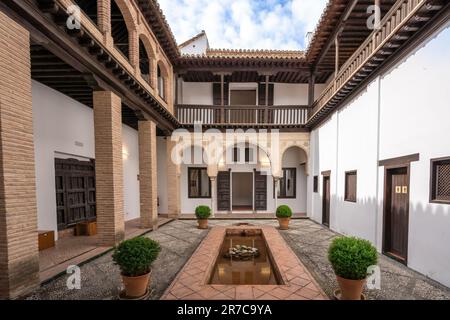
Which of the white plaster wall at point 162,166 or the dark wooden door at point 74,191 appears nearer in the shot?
the dark wooden door at point 74,191

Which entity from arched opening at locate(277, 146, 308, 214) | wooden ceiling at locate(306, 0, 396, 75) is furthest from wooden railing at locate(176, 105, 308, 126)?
wooden ceiling at locate(306, 0, 396, 75)

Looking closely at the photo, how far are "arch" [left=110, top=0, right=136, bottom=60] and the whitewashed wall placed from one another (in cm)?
741

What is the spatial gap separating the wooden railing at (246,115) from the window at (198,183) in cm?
311

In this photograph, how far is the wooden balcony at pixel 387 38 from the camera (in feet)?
14.0

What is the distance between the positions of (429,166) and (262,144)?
24.6ft

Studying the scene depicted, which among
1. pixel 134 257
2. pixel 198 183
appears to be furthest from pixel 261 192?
pixel 134 257

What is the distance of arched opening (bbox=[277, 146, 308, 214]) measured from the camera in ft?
42.7

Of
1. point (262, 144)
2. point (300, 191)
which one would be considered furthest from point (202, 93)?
point (300, 191)

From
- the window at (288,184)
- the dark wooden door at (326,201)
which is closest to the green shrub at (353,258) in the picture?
the dark wooden door at (326,201)

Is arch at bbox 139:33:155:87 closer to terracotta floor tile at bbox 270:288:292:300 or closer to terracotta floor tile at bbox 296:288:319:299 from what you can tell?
terracotta floor tile at bbox 270:288:292:300

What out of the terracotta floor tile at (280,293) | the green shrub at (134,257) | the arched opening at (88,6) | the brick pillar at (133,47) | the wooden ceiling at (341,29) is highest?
the arched opening at (88,6)

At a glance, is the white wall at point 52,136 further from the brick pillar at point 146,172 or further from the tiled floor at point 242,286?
the tiled floor at point 242,286

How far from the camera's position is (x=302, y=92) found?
1277 cm

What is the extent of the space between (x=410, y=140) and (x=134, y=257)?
6.06 meters
